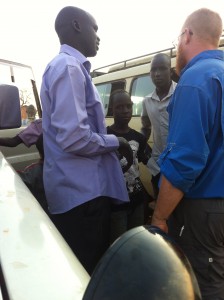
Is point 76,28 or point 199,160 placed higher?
point 76,28

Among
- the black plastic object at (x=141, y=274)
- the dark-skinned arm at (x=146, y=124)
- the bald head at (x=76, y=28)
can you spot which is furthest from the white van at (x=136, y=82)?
the black plastic object at (x=141, y=274)

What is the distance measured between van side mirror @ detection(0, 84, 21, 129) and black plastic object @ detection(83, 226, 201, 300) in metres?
1.28

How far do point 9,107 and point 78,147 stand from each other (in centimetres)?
48

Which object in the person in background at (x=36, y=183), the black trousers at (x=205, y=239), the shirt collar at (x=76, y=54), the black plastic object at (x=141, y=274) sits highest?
the shirt collar at (x=76, y=54)

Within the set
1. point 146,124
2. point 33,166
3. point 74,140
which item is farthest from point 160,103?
point 74,140

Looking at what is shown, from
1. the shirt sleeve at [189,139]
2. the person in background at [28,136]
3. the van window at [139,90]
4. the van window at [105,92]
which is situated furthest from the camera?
the van window at [105,92]

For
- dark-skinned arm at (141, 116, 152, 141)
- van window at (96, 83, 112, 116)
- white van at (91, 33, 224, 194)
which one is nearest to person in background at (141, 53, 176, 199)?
dark-skinned arm at (141, 116, 152, 141)

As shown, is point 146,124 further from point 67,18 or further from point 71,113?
point 71,113

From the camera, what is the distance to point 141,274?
522mm

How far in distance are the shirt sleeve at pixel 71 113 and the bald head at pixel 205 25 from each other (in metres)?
0.65

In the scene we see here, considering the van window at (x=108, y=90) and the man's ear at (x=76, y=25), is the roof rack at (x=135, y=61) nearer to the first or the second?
the van window at (x=108, y=90)

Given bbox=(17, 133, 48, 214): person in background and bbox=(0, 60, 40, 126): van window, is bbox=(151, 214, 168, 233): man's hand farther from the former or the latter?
bbox=(0, 60, 40, 126): van window

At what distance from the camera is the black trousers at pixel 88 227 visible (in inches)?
63.9

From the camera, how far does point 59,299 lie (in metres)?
0.72
